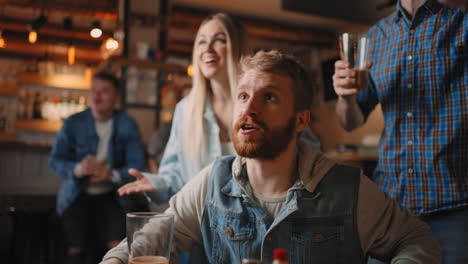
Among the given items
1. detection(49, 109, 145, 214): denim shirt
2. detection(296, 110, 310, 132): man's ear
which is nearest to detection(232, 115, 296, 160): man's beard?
detection(296, 110, 310, 132): man's ear

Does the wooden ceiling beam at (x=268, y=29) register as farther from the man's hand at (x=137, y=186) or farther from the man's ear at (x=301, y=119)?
the man's ear at (x=301, y=119)

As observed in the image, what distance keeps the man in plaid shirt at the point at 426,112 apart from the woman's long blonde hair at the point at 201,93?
592mm

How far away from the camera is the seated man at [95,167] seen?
3.24m

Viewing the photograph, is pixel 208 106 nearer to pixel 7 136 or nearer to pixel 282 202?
pixel 282 202

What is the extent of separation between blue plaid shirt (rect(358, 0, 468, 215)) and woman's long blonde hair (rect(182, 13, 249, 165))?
27.0 inches

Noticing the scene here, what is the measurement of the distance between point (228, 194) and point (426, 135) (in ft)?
2.73

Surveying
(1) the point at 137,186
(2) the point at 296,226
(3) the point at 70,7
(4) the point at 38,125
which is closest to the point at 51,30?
(3) the point at 70,7

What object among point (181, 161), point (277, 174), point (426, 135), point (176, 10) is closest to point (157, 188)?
point (181, 161)

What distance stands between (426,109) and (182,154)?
108 cm

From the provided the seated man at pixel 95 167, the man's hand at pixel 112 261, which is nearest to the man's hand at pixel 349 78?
the man's hand at pixel 112 261

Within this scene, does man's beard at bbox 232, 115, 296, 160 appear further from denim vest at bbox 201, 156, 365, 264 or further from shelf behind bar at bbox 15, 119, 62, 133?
shelf behind bar at bbox 15, 119, 62, 133

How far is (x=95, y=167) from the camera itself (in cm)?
315

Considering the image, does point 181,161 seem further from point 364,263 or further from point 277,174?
point 364,263

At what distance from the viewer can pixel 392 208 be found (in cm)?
138
